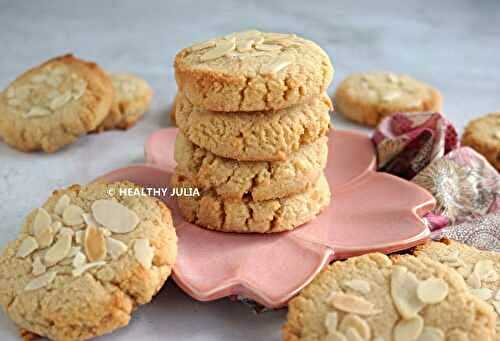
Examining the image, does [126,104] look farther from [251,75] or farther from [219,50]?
[251,75]

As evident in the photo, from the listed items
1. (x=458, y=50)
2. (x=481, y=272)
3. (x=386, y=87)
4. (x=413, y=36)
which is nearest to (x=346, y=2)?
(x=413, y=36)

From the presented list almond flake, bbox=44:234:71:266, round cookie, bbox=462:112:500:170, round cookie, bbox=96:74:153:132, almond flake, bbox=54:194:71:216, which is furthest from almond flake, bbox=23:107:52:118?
round cookie, bbox=462:112:500:170

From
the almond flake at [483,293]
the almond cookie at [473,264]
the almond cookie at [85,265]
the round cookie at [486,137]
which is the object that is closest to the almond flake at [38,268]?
the almond cookie at [85,265]

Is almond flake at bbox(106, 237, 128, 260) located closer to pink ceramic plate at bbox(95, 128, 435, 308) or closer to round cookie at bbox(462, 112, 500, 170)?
pink ceramic plate at bbox(95, 128, 435, 308)

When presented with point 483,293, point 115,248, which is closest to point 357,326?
point 483,293

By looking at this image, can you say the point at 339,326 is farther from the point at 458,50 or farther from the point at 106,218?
the point at 458,50
